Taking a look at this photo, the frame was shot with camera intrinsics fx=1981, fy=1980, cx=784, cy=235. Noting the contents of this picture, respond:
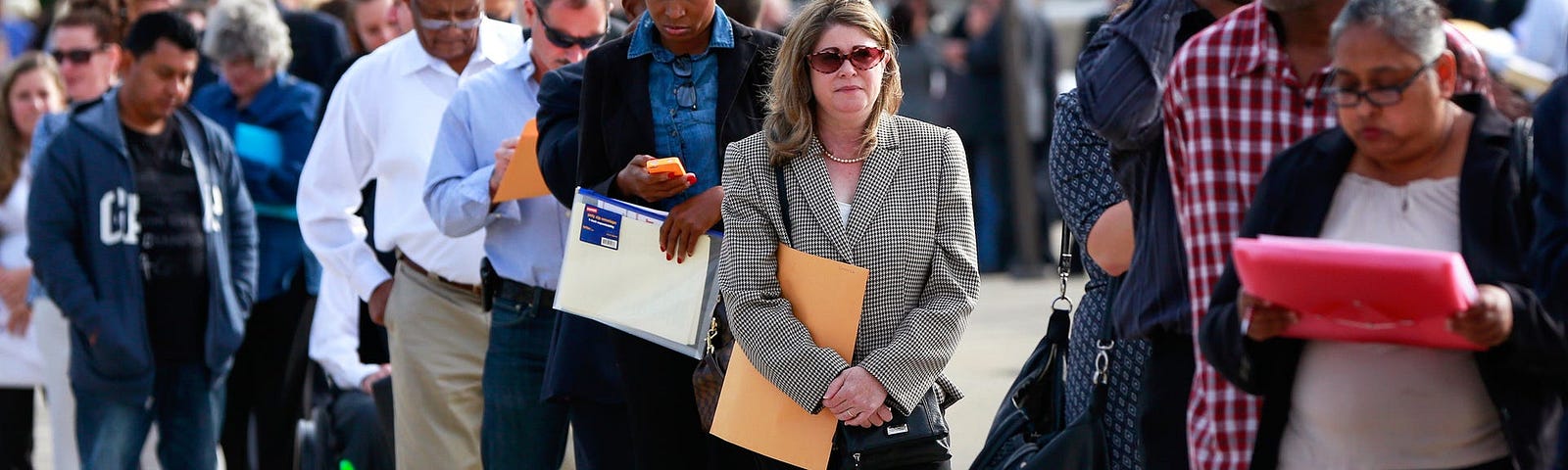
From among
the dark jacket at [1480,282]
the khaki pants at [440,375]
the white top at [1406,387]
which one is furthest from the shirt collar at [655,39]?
the white top at [1406,387]

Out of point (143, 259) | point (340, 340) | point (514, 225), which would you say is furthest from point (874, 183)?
point (143, 259)

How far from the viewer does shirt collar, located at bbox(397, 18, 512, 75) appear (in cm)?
600

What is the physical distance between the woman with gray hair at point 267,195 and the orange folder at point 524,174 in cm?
255

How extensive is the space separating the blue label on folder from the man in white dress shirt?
105 centimetres

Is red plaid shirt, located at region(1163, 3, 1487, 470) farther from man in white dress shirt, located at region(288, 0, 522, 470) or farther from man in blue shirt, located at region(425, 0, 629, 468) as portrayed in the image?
man in white dress shirt, located at region(288, 0, 522, 470)

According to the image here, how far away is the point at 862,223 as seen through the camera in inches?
172

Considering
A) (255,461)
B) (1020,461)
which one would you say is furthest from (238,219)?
(1020,461)

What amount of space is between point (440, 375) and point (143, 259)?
68.4 inches

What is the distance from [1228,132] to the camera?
10.7ft

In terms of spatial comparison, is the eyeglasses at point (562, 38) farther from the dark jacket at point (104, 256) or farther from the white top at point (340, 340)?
the dark jacket at point (104, 256)

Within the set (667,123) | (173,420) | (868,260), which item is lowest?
(173,420)

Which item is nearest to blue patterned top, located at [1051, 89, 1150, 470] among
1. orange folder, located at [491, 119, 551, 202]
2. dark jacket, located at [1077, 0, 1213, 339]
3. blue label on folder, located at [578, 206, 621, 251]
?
dark jacket, located at [1077, 0, 1213, 339]

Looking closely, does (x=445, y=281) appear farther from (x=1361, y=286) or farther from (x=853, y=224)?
(x=1361, y=286)

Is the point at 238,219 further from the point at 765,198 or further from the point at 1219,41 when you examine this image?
the point at 1219,41
